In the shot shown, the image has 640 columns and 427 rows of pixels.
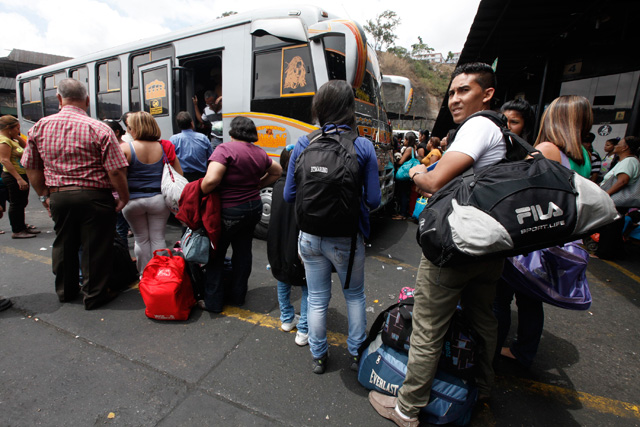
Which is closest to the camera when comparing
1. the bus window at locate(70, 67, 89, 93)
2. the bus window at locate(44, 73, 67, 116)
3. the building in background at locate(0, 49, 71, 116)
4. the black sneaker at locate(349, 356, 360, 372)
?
the black sneaker at locate(349, 356, 360, 372)

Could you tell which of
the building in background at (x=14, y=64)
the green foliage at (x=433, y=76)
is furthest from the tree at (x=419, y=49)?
the building in background at (x=14, y=64)

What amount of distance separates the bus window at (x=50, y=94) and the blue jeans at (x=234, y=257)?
8979mm

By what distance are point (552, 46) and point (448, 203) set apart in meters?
8.88

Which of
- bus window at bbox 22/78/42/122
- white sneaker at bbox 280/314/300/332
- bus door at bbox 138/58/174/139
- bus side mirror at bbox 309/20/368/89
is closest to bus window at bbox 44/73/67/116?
bus window at bbox 22/78/42/122

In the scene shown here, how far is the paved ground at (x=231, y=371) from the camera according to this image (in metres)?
1.96

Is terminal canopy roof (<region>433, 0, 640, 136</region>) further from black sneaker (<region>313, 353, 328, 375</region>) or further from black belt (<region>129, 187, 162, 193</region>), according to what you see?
black belt (<region>129, 187, 162, 193</region>)

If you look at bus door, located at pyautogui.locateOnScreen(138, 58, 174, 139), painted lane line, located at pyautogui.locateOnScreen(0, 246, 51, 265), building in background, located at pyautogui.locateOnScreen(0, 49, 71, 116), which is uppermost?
building in background, located at pyautogui.locateOnScreen(0, 49, 71, 116)

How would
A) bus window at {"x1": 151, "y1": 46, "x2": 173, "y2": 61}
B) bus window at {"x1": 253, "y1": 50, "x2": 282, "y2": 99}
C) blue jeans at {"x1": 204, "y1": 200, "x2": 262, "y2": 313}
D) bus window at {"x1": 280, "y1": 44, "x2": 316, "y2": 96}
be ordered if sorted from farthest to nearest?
bus window at {"x1": 151, "y1": 46, "x2": 173, "y2": 61}, bus window at {"x1": 253, "y1": 50, "x2": 282, "y2": 99}, bus window at {"x1": 280, "y1": 44, "x2": 316, "y2": 96}, blue jeans at {"x1": 204, "y1": 200, "x2": 262, "y2": 313}

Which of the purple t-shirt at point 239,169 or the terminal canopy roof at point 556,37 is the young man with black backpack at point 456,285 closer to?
the purple t-shirt at point 239,169

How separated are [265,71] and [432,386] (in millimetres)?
4462

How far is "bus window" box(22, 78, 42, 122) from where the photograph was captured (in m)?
9.36

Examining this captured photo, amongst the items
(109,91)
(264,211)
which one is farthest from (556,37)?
(109,91)

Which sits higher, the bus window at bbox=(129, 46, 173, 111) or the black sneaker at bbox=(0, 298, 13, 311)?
the bus window at bbox=(129, 46, 173, 111)

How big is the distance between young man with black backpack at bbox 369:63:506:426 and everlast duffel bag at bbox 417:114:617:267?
0.17 metres
